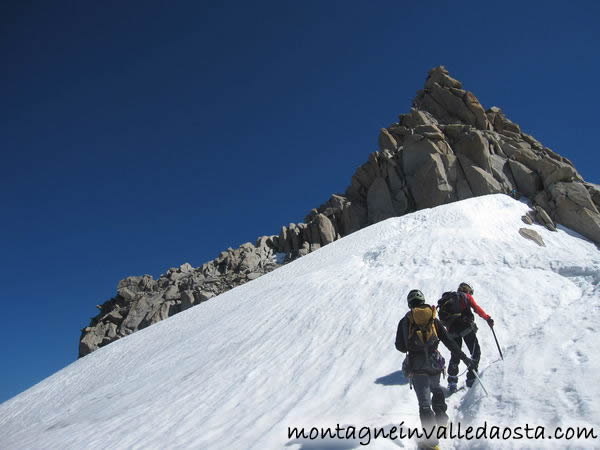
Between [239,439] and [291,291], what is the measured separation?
11422mm

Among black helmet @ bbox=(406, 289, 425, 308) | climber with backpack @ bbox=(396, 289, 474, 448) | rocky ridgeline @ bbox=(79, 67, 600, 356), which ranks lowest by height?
climber with backpack @ bbox=(396, 289, 474, 448)

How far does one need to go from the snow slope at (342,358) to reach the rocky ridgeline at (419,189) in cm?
791

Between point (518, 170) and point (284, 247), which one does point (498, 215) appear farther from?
point (284, 247)

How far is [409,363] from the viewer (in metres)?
A: 5.65

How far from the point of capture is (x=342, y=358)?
33.9 ft

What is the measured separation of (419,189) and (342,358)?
108ft

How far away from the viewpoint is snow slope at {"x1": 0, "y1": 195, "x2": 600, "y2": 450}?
20.3 ft

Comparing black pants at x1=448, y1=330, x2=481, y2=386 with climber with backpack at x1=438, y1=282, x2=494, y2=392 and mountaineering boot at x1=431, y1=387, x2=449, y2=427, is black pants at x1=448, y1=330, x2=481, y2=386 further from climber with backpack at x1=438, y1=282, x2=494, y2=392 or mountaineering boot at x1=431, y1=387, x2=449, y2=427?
mountaineering boot at x1=431, y1=387, x2=449, y2=427

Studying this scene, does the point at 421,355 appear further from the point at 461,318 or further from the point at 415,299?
the point at 461,318

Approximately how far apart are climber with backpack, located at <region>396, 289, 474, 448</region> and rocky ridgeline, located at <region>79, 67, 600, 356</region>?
19047mm

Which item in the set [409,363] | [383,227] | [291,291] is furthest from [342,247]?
[409,363]

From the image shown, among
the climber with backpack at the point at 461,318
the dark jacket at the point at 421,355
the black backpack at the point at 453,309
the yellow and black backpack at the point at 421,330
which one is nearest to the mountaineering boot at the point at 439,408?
the dark jacket at the point at 421,355

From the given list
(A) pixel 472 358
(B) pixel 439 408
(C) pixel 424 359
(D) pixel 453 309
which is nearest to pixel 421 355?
(C) pixel 424 359

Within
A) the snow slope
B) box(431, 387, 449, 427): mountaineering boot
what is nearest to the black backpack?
the snow slope
